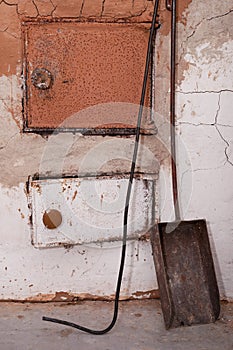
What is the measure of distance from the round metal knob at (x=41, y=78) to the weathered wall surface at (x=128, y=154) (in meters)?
0.06

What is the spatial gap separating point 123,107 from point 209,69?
13.8 inches

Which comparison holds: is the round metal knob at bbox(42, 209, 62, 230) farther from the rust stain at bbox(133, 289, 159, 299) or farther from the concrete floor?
the rust stain at bbox(133, 289, 159, 299)

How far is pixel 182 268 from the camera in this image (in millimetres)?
1827

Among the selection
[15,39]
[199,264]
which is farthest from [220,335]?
[15,39]

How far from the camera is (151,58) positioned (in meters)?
1.85

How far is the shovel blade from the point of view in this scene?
178cm

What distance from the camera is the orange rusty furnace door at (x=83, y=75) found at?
1790 millimetres

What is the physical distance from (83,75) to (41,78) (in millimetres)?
153

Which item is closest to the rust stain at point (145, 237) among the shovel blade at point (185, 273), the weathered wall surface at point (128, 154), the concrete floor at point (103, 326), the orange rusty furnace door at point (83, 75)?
the weathered wall surface at point (128, 154)

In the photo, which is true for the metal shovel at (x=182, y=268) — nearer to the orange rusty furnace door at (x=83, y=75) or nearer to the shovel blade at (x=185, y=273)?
the shovel blade at (x=185, y=273)

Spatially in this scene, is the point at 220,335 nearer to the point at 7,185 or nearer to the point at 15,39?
the point at 7,185

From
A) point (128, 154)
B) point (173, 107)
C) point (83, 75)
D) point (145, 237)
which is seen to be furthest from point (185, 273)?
point (83, 75)

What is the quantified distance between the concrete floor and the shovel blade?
5 cm

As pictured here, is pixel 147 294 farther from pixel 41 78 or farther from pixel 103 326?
pixel 41 78
